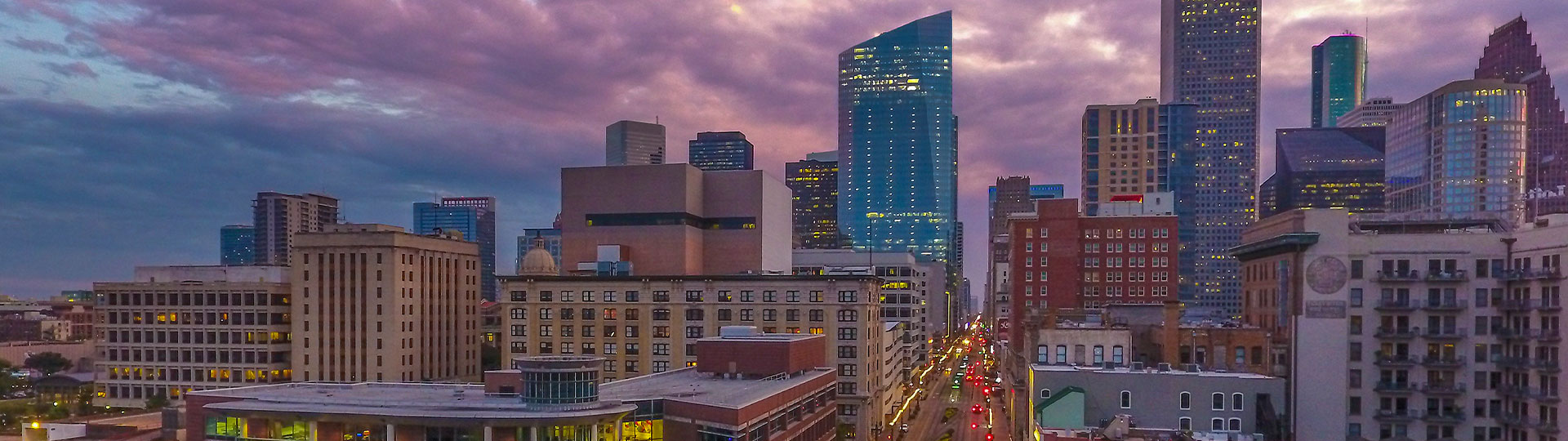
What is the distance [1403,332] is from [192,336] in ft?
516

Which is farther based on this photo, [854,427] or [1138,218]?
[1138,218]

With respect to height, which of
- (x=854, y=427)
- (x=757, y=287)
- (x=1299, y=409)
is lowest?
(x=854, y=427)

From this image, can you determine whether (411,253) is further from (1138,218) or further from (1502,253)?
(1502,253)

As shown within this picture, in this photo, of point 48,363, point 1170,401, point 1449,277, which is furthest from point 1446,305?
point 48,363

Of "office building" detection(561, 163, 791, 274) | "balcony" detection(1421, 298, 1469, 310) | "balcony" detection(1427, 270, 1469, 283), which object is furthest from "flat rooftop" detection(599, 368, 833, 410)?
"balcony" detection(1427, 270, 1469, 283)

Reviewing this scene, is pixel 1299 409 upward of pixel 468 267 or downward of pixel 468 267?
downward

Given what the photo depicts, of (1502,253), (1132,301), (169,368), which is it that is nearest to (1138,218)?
(1132,301)

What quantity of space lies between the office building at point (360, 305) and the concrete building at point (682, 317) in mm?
19277

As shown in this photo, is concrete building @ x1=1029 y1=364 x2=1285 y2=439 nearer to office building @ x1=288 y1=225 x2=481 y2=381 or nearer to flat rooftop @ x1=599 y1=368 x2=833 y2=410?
flat rooftop @ x1=599 y1=368 x2=833 y2=410

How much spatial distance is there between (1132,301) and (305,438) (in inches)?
5000

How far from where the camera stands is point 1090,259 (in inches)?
6181

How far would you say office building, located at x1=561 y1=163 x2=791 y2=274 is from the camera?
142250mm

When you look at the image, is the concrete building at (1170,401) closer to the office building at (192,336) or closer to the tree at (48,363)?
the office building at (192,336)

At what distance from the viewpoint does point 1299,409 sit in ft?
297
